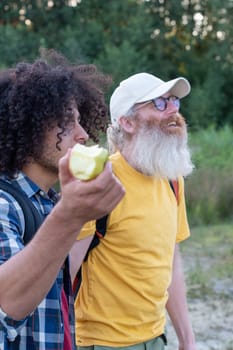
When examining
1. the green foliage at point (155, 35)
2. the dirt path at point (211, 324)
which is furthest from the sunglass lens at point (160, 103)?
the green foliage at point (155, 35)

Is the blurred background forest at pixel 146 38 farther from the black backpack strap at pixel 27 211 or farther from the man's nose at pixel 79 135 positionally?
the black backpack strap at pixel 27 211

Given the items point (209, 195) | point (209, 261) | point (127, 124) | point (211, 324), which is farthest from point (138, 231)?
point (209, 195)

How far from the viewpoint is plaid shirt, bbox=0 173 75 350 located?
1.52 metres

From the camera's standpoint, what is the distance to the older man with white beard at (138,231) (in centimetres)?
243

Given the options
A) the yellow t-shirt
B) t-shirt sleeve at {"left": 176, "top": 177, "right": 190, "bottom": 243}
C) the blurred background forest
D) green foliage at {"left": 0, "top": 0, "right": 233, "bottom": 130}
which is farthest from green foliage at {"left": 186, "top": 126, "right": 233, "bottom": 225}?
green foliage at {"left": 0, "top": 0, "right": 233, "bottom": 130}

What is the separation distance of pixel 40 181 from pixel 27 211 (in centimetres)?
18

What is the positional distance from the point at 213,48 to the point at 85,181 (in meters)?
24.4

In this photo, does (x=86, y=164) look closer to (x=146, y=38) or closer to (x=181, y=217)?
(x=181, y=217)

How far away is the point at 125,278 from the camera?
243 cm

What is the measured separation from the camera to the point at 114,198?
1309mm

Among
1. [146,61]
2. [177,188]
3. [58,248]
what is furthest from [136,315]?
[146,61]

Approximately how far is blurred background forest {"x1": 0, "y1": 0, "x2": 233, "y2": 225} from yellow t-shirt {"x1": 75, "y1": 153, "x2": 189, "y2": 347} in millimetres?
19839

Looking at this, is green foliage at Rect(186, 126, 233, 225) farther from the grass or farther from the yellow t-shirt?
the yellow t-shirt

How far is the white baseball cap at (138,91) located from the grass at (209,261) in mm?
4053
